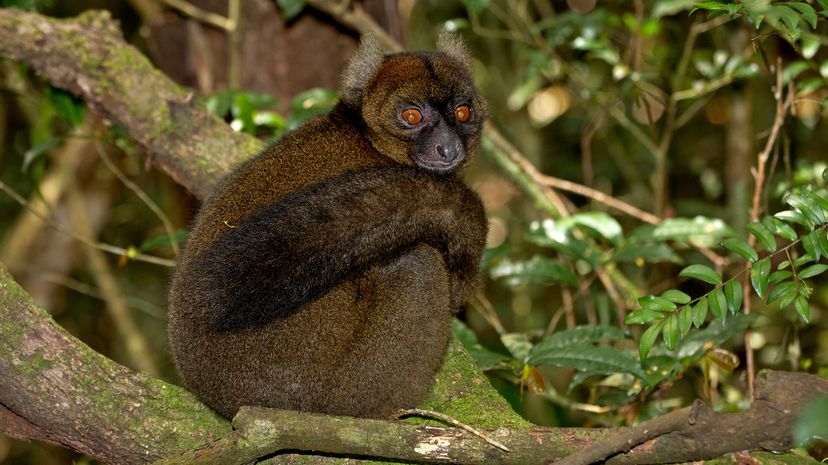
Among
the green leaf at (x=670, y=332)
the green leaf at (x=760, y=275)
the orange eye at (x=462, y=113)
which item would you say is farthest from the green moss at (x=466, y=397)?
the orange eye at (x=462, y=113)

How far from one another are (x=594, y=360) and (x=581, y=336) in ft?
1.35

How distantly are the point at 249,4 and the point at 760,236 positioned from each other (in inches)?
223

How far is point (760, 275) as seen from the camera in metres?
3.63

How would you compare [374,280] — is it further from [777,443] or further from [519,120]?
[519,120]

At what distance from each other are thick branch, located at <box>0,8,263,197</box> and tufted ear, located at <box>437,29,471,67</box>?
5.49ft

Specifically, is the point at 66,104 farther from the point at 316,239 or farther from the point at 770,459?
the point at 770,459

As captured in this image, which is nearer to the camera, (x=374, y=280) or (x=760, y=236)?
(x=760, y=236)

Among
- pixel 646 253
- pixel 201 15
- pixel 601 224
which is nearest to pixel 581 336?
pixel 646 253

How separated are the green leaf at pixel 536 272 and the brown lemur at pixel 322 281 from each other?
1.43 m

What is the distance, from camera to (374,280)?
416cm

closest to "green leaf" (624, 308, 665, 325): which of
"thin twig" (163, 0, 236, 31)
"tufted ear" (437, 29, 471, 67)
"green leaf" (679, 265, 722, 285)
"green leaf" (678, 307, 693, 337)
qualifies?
"green leaf" (678, 307, 693, 337)

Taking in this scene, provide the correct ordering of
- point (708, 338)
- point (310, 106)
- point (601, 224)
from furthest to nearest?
point (310, 106) < point (601, 224) < point (708, 338)

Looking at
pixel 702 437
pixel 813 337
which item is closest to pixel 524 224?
pixel 813 337

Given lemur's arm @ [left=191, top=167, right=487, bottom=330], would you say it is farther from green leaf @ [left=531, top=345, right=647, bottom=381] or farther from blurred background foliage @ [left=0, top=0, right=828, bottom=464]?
green leaf @ [left=531, top=345, right=647, bottom=381]
